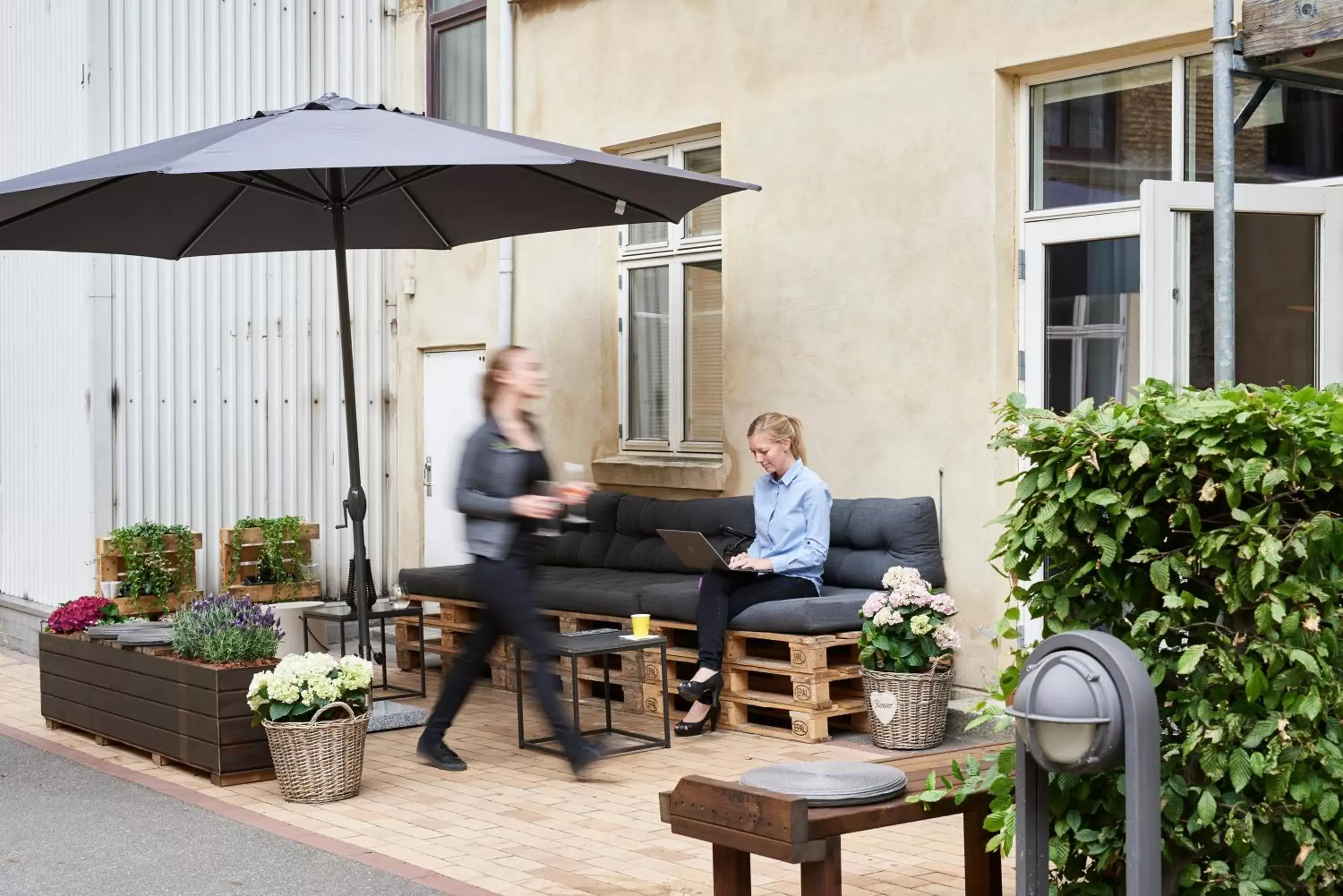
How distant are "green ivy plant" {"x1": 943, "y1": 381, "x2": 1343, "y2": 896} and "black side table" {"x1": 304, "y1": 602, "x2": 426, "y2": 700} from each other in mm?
5361

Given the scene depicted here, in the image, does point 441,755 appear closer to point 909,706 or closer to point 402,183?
point 909,706

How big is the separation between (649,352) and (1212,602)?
6874 millimetres

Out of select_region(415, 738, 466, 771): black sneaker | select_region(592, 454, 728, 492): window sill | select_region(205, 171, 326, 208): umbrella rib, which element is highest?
select_region(205, 171, 326, 208): umbrella rib

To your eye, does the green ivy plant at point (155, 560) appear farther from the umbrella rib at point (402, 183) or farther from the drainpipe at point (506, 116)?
the umbrella rib at point (402, 183)

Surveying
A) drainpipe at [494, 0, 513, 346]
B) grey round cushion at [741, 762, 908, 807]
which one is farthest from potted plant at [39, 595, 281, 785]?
drainpipe at [494, 0, 513, 346]

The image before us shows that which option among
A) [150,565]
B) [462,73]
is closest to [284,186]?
[150,565]

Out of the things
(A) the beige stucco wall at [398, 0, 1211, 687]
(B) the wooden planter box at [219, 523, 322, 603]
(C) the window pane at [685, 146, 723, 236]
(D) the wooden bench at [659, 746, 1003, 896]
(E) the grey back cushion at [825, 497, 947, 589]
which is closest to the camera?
(D) the wooden bench at [659, 746, 1003, 896]

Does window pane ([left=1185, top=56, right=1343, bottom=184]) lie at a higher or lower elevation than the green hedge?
higher

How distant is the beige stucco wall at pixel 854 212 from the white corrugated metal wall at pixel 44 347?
3138 mm

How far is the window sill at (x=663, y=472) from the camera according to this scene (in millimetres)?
9562

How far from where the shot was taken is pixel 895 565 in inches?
316

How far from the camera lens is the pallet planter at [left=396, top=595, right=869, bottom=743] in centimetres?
759

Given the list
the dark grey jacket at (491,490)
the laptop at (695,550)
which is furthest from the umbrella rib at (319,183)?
the laptop at (695,550)

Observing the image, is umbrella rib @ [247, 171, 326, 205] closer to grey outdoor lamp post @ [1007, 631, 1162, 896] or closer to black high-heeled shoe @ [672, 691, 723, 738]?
black high-heeled shoe @ [672, 691, 723, 738]
